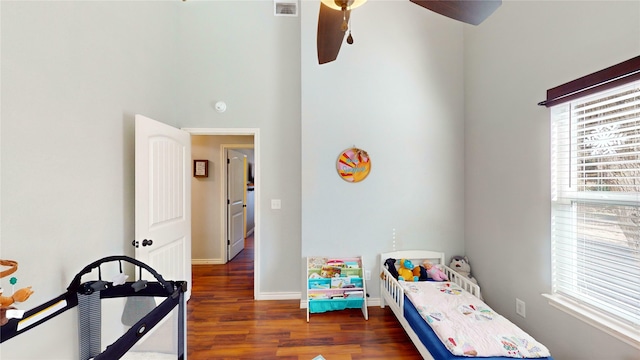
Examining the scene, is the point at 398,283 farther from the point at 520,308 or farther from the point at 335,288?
the point at 520,308

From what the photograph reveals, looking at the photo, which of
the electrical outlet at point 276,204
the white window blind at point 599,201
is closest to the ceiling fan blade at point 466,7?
the white window blind at point 599,201

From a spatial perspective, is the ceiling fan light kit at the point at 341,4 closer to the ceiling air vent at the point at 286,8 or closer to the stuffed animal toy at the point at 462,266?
the ceiling air vent at the point at 286,8

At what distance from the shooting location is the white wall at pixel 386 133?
257 centimetres

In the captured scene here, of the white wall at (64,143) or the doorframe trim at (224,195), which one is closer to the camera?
the white wall at (64,143)

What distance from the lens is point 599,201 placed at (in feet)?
4.77

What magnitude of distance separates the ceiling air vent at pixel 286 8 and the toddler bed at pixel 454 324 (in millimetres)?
3091

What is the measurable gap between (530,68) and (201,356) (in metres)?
3.36

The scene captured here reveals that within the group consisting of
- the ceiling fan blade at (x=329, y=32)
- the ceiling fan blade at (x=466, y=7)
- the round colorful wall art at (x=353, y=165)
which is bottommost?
the round colorful wall art at (x=353, y=165)

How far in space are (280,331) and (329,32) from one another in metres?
2.40

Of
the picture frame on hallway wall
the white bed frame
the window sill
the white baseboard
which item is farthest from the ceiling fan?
the white baseboard

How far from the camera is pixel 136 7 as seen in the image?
213 centimetres

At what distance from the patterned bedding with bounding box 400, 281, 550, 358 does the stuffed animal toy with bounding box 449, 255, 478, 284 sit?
1.37 ft

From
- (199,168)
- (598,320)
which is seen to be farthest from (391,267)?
(199,168)

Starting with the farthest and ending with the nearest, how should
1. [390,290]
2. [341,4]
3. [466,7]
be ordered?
1. [390,290]
2. [341,4]
3. [466,7]
